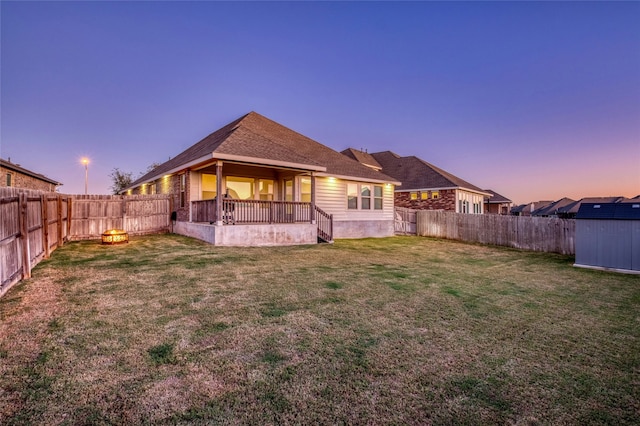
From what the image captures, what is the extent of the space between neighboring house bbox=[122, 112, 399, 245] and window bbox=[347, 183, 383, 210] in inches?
2.3

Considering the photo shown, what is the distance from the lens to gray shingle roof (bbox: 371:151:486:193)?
22.4 metres

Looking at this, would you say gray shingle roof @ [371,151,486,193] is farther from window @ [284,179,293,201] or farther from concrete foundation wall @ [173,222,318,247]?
concrete foundation wall @ [173,222,318,247]

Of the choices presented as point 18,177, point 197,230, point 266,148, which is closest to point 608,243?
point 266,148

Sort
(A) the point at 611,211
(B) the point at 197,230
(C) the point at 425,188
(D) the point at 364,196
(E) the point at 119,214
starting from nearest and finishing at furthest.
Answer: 1. (A) the point at 611,211
2. (B) the point at 197,230
3. (E) the point at 119,214
4. (D) the point at 364,196
5. (C) the point at 425,188

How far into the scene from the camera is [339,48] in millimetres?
20094

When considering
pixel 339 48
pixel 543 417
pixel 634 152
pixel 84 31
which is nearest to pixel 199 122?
pixel 84 31

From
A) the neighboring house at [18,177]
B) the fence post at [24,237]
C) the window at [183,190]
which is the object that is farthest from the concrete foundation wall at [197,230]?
the neighboring house at [18,177]

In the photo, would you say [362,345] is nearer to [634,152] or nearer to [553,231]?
[553,231]

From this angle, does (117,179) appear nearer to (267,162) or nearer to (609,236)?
(267,162)

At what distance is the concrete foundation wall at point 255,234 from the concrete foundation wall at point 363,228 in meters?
3.01

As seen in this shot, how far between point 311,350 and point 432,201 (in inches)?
851

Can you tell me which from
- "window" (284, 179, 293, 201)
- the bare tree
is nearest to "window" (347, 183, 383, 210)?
"window" (284, 179, 293, 201)

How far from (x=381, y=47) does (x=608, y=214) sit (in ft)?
53.1

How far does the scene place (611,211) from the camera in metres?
8.19
